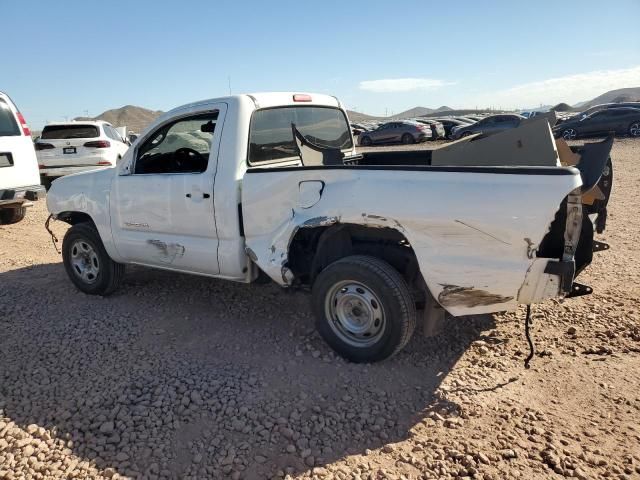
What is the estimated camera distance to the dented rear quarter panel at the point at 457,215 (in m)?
2.84

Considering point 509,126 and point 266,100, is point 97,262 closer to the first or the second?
point 266,100

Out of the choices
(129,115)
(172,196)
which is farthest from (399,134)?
(129,115)

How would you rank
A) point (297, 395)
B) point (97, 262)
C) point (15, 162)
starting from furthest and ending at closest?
point (15, 162) → point (97, 262) → point (297, 395)

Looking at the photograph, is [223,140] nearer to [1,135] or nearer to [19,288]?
[19,288]

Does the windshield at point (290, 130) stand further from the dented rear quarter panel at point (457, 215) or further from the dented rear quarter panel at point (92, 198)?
the dented rear quarter panel at point (92, 198)

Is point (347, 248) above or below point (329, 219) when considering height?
below

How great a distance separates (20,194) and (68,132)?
15.0ft

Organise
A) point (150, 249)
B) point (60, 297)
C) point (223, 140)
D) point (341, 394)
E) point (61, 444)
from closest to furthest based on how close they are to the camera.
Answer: point (61, 444), point (341, 394), point (223, 140), point (150, 249), point (60, 297)

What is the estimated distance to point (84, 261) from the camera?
17.7 ft

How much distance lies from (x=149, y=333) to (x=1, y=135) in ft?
18.8

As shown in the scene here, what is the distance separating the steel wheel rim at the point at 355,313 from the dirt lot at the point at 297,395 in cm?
23

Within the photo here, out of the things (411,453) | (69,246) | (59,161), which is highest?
(59,161)

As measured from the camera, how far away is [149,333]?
4.36m

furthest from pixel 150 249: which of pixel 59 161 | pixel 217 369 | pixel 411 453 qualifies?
pixel 59 161
